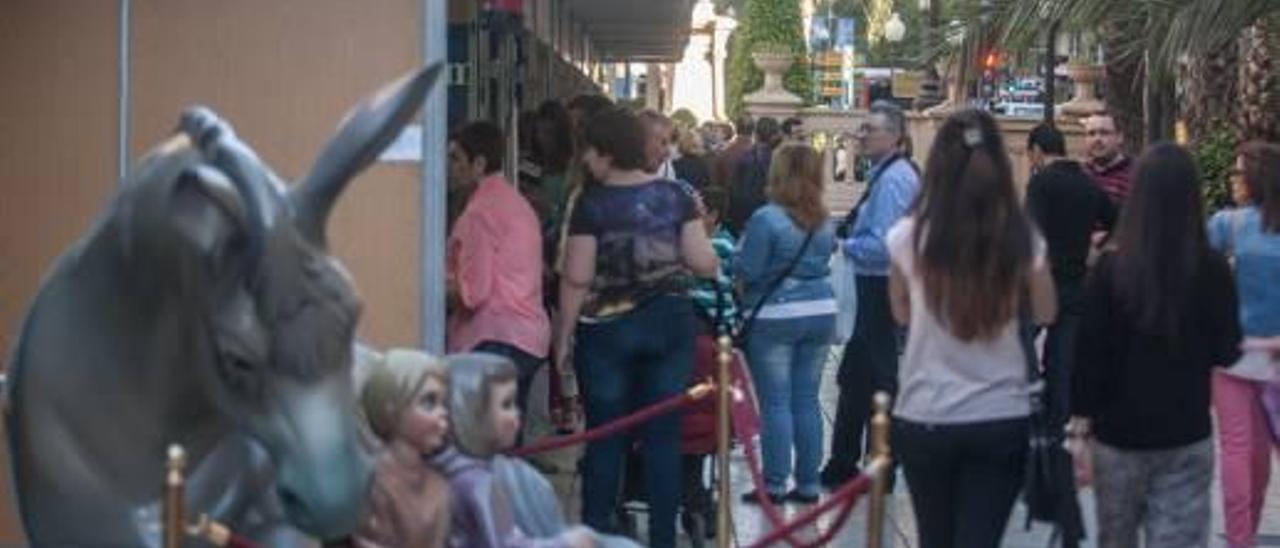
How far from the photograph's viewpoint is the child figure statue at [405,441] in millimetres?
5562

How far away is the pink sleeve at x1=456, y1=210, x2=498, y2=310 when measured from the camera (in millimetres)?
10023

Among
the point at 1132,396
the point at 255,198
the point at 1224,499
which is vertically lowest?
the point at 1224,499

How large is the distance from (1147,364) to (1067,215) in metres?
3.72

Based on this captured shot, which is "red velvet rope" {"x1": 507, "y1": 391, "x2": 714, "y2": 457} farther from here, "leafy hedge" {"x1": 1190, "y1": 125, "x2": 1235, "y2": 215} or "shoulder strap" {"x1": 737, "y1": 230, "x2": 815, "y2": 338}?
"leafy hedge" {"x1": 1190, "y1": 125, "x2": 1235, "y2": 215}

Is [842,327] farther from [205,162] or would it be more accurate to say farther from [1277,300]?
[205,162]

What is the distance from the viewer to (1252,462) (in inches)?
394

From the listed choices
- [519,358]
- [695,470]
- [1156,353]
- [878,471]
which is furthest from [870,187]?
[878,471]

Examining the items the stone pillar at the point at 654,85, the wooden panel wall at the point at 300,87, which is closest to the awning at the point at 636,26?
the stone pillar at the point at 654,85

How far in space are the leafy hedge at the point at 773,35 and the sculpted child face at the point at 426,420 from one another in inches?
1927

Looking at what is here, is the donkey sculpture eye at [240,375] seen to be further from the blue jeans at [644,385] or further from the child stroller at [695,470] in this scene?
the child stroller at [695,470]

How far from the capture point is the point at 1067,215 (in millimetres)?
11664

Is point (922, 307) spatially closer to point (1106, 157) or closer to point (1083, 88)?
point (1106, 157)

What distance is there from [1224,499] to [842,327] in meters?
2.96

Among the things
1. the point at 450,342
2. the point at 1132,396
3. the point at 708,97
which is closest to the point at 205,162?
the point at 1132,396
